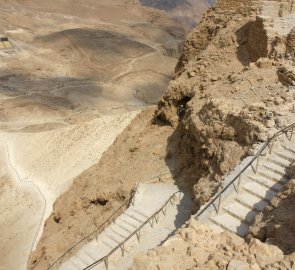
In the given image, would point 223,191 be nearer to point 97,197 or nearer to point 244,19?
point 97,197

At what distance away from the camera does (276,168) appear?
27.2ft

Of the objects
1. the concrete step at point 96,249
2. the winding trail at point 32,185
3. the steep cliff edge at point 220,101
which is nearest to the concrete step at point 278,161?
the steep cliff edge at point 220,101

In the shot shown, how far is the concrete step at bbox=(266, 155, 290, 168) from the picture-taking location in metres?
8.36

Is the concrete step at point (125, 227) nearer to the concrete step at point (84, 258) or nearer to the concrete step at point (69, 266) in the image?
the concrete step at point (84, 258)

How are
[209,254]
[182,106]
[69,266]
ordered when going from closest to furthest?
[209,254] → [69,266] → [182,106]

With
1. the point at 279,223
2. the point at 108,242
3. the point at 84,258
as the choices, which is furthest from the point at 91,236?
the point at 279,223

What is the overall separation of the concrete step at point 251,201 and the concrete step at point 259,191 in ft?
0.25

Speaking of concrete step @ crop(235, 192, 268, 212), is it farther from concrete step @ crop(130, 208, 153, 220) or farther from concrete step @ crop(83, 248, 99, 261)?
concrete step @ crop(83, 248, 99, 261)

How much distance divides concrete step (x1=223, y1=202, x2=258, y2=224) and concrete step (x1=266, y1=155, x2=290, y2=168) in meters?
1.33

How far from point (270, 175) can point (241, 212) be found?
43.3 inches

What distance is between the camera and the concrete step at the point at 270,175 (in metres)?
8.07

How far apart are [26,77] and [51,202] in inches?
1141

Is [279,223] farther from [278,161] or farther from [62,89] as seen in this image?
[62,89]

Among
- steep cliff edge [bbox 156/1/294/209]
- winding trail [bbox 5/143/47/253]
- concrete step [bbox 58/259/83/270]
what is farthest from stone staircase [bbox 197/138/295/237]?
winding trail [bbox 5/143/47/253]
